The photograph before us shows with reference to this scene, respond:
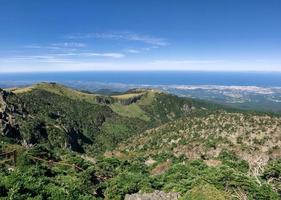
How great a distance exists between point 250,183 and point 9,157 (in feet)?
145

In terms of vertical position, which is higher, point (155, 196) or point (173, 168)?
point (155, 196)

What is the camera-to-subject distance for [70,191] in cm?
4116

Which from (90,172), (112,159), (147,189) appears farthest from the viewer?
(112,159)

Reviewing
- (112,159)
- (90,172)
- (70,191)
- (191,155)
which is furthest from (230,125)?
(70,191)

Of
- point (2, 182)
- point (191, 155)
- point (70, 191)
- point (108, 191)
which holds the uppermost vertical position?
point (2, 182)

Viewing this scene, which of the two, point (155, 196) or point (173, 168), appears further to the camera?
point (173, 168)

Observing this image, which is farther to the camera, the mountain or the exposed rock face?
the exposed rock face

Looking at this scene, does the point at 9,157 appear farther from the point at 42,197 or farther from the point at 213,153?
the point at 213,153

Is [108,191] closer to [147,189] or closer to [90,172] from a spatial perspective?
[147,189]

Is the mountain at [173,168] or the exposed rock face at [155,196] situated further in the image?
the exposed rock face at [155,196]

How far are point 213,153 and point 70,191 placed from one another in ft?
274

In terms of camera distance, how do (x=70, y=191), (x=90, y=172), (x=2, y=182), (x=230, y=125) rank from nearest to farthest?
(x=2, y=182) < (x=70, y=191) < (x=90, y=172) < (x=230, y=125)

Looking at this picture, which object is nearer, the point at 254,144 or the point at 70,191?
the point at 70,191

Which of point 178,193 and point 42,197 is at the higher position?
point 42,197
